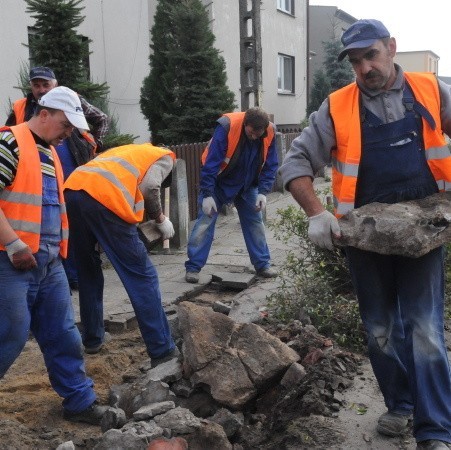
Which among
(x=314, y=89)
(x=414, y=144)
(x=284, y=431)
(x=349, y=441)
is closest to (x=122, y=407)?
(x=284, y=431)

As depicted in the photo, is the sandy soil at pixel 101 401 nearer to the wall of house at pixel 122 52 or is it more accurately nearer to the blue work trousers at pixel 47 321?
the blue work trousers at pixel 47 321

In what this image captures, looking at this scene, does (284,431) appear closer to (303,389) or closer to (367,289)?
(303,389)

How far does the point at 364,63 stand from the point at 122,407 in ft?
7.93

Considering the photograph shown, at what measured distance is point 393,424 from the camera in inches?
138

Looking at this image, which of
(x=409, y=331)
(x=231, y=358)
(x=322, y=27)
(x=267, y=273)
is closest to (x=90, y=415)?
(x=231, y=358)

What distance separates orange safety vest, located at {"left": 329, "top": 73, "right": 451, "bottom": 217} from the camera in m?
3.28

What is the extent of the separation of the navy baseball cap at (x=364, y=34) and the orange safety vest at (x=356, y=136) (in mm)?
222

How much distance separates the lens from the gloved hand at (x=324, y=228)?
3.35m

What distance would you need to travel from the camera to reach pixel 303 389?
12.6ft

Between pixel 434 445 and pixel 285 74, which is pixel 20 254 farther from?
pixel 285 74

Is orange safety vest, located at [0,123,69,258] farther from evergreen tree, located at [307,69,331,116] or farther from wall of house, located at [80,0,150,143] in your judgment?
evergreen tree, located at [307,69,331,116]

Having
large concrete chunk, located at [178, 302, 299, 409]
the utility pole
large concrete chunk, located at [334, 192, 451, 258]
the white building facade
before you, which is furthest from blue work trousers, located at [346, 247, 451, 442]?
the utility pole

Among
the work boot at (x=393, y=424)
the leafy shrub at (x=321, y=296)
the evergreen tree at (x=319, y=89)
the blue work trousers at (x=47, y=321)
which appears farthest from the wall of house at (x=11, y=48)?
the evergreen tree at (x=319, y=89)

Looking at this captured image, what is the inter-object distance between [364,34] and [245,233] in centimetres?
426
